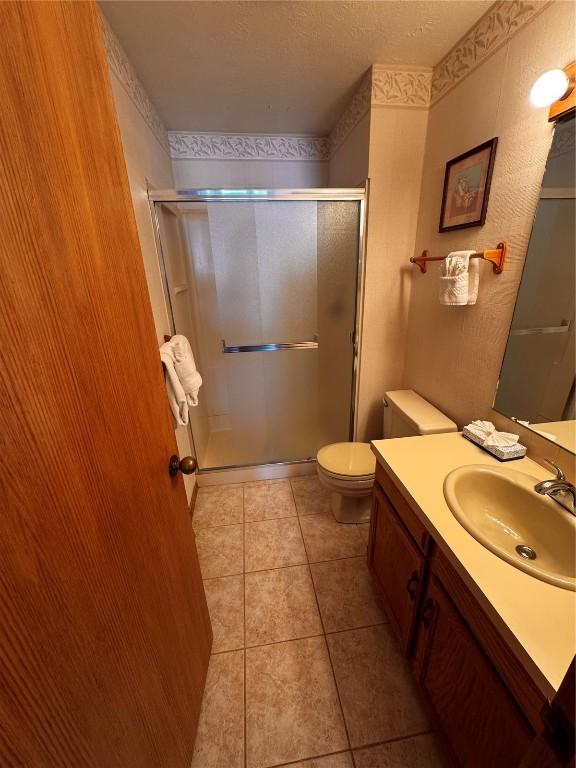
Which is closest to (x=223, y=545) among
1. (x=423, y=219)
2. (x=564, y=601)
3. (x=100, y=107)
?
(x=564, y=601)

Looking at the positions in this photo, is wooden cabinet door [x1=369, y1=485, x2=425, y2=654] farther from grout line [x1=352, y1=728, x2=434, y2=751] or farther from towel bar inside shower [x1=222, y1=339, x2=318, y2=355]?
towel bar inside shower [x1=222, y1=339, x2=318, y2=355]

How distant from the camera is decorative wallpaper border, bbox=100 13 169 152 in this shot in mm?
1170

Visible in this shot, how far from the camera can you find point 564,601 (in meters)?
0.64

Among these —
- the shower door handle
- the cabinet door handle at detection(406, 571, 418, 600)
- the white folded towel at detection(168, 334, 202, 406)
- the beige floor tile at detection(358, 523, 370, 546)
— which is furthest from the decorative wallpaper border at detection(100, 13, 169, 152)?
the beige floor tile at detection(358, 523, 370, 546)

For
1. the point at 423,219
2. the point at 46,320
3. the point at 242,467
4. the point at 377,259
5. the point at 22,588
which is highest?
the point at 423,219

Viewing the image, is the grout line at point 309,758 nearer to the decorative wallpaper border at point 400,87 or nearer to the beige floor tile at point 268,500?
the beige floor tile at point 268,500

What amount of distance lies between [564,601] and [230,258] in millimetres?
2085

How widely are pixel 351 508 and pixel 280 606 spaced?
0.65 m

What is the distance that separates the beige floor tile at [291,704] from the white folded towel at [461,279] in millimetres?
1577

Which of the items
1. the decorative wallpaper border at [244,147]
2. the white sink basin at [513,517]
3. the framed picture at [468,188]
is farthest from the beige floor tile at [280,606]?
the decorative wallpaper border at [244,147]

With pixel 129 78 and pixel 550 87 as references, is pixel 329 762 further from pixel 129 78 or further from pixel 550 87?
pixel 129 78

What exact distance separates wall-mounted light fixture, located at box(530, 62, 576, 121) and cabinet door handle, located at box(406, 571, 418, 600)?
1.51m

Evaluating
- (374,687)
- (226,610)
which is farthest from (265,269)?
(374,687)

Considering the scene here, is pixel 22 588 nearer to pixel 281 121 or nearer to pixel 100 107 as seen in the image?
pixel 100 107
